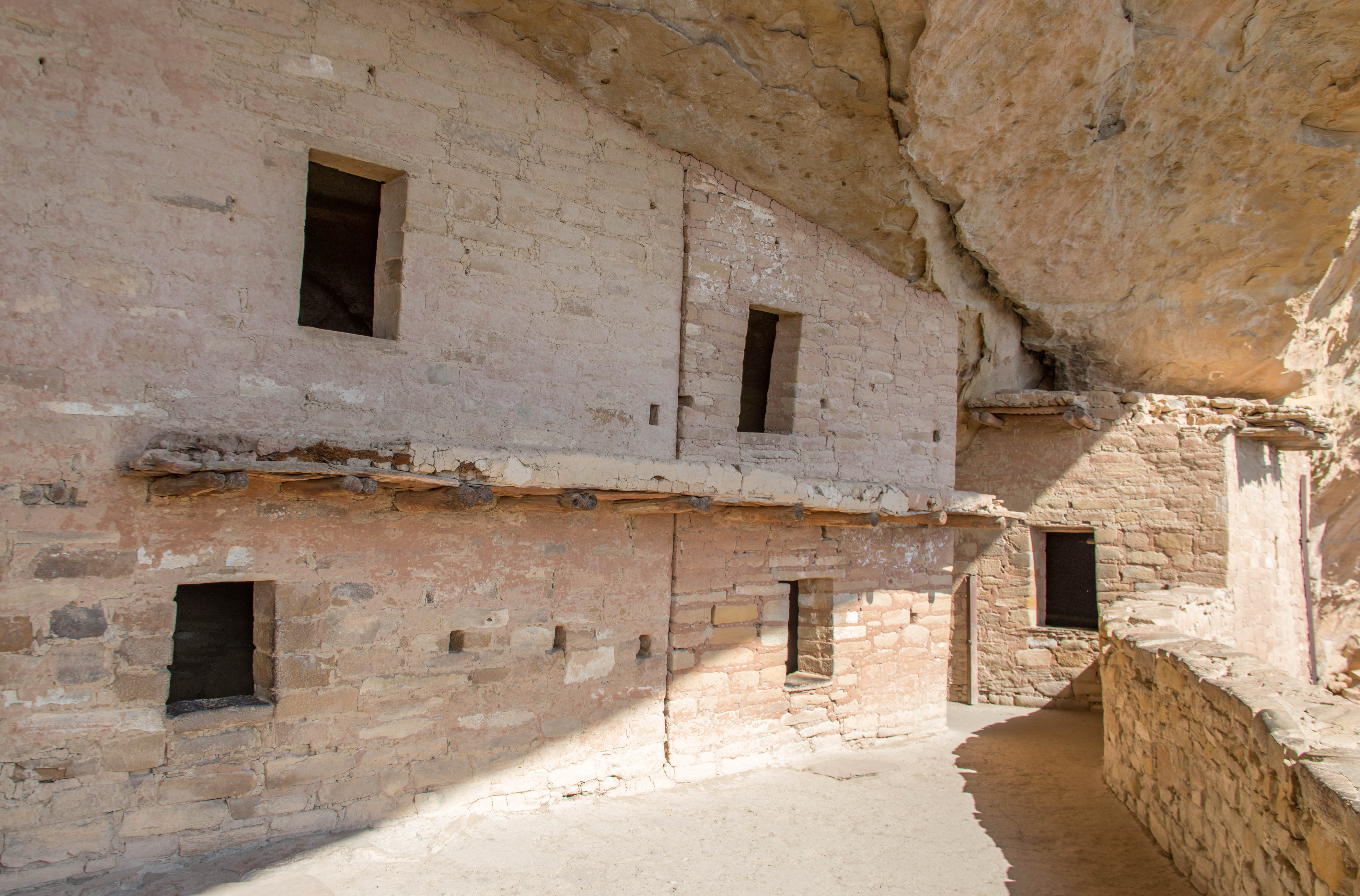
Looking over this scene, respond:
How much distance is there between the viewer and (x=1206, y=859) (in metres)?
4.25

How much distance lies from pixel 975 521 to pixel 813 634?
73.1 inches

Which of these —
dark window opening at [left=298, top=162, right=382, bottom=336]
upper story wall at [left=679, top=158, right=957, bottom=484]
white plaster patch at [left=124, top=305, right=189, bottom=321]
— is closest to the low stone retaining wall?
upper story wall at [left=679, top=158, right=957, bottom=484]

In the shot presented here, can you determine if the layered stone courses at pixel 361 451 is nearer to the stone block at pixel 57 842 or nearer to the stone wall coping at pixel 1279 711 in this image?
the stone block at pixel 57 842

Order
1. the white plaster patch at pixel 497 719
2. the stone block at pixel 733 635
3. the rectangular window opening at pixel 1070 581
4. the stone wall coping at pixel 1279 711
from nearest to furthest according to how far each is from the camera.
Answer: the stone wall coping at pixel 1279 711 < the white plaster patch at pixel 497 719 < the stone block at pixel 733 635 < the rectangular window opening at pixel 1070 581

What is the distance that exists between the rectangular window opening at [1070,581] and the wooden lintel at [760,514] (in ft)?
15.9

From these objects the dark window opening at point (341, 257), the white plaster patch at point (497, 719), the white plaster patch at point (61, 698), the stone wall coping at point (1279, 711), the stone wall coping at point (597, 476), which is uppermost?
the dark window opening at point (341, 257)

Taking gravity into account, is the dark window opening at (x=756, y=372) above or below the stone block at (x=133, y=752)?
above

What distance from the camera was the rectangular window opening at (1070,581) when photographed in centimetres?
1003

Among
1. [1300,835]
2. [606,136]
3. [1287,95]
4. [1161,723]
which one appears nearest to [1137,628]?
[1161,723]

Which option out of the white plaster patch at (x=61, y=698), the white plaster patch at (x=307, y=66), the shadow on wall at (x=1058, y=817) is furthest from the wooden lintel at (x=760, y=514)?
the white plaster patch at (x=61, y=698)

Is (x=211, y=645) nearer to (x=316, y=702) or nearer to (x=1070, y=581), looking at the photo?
(x=316, y=702)

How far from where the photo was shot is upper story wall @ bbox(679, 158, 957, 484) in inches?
247

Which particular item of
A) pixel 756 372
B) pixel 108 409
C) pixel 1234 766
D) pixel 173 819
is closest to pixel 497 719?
pixel 173 819

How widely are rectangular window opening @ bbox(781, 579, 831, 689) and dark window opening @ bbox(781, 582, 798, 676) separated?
0.02m
